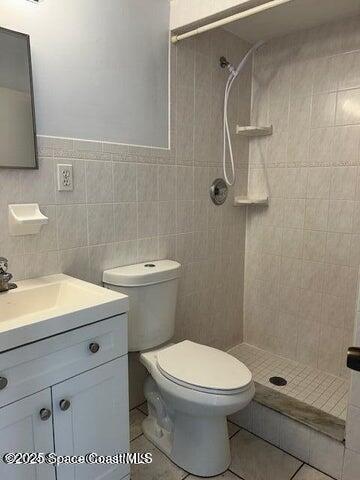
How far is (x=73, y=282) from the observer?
140 cm

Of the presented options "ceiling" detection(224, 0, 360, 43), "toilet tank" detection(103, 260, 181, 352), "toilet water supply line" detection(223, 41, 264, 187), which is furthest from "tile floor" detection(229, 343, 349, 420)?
"ceiling" detection(224, 0, 360, 43)

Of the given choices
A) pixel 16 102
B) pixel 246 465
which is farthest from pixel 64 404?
pixel 16 102

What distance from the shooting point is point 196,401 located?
1.37m

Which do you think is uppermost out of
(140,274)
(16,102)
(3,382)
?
(16,102)

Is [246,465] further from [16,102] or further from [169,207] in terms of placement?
[16,102]

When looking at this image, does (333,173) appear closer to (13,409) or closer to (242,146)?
(242,146)

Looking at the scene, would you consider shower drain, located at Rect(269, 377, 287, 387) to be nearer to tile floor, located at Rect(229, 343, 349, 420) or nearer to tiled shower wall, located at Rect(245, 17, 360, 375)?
tile floor, located at Rect(229, 343, 349, 420)

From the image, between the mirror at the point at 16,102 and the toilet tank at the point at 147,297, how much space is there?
0.63 m

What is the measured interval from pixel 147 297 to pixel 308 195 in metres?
1.22

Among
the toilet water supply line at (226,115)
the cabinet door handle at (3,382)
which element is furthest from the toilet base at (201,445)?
the toilet water supply line at (226,115)

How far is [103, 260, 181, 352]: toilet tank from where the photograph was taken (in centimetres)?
162

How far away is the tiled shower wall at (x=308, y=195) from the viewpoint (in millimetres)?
2000

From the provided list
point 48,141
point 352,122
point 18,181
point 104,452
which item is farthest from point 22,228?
point 352,122

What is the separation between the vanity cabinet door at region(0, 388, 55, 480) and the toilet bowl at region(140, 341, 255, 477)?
1.72 feet
